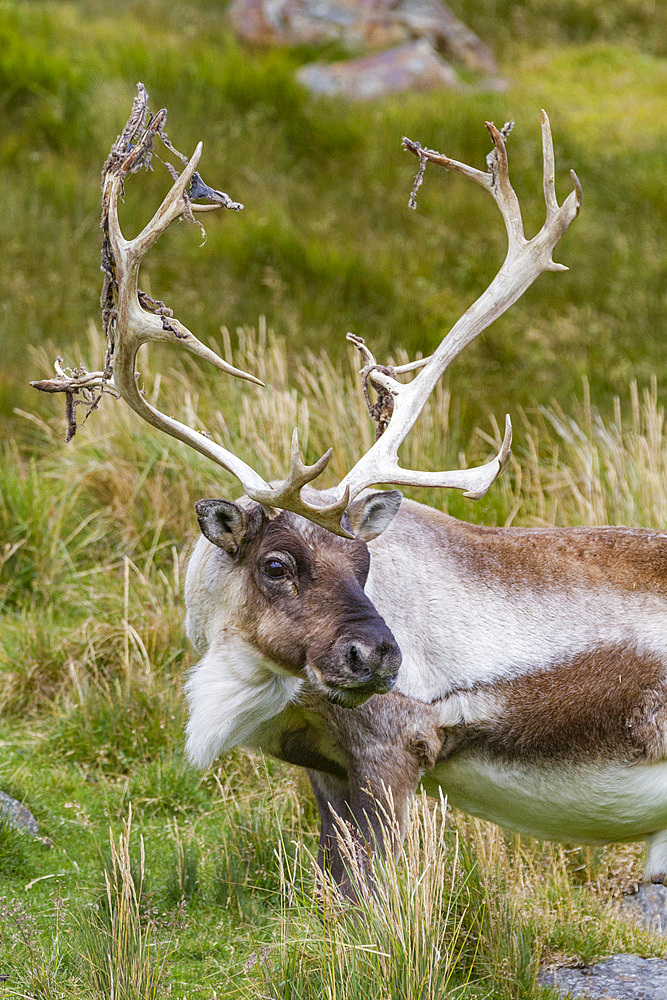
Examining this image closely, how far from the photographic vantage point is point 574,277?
38.9 ft

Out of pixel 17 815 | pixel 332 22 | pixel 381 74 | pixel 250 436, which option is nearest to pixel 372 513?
pixel 17 815

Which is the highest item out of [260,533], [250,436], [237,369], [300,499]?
[237,369]

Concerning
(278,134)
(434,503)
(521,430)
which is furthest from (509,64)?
(434,503)

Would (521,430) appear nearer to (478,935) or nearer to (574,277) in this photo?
(574,277)

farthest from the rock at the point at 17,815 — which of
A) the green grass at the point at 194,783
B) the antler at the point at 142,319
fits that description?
the antler at the point at 142,319

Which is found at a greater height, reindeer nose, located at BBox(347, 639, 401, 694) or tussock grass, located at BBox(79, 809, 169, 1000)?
reindeer nose, located at BBox(347, 639, 401, 694)

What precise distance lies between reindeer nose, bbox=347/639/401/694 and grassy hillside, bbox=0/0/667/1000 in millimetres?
475

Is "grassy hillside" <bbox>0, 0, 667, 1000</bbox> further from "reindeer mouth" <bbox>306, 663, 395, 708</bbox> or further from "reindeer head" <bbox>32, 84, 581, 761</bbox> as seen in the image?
"reindeer head" <bbox>32, 84, 581, 761</bbox>

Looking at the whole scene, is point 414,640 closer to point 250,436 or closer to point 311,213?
point 250,436

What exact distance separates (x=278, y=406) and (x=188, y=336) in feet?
11.0

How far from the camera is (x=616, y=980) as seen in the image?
390 cm

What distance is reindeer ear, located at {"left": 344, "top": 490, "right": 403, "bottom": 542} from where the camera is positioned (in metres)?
3.94

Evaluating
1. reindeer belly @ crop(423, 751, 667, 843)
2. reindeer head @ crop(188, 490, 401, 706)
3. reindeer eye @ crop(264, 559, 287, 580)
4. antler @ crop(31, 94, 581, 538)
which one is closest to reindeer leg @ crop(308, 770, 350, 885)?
reindeer belly @ crop(423, 751, 667, 843)

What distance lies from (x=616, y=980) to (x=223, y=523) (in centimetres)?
207
